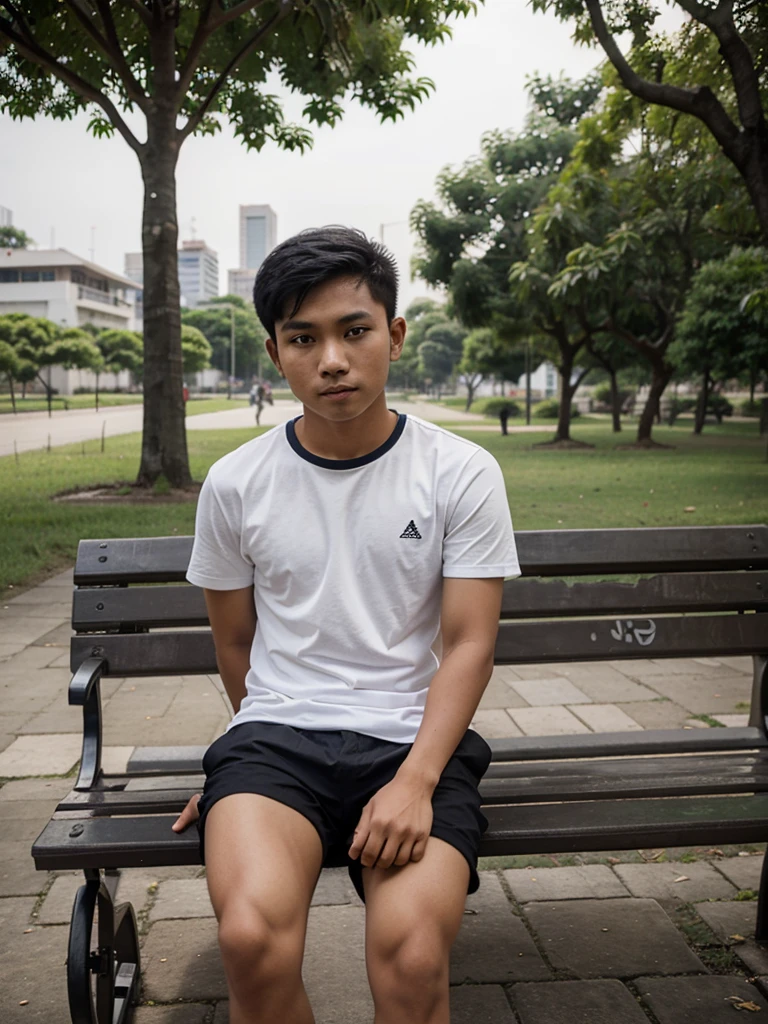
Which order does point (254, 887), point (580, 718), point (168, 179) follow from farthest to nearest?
point (168, 179) → point (580, 718) → point (254, 887)

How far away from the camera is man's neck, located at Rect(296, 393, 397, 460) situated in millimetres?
2162

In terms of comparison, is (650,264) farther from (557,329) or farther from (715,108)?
(715,108)

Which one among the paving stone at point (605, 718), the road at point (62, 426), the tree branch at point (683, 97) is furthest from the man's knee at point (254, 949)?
the road at point (62, 426)

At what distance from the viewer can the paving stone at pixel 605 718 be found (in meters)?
4.29

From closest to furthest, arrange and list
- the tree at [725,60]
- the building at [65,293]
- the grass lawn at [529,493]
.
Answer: the tree at [725,60] < the grass lawn at [529,493] < the building at [65,293]

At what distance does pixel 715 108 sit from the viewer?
7.61m

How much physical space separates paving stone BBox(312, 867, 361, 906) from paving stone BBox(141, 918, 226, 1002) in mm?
318

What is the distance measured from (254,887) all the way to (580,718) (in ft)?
9.46

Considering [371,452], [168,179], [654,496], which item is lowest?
[654,496]

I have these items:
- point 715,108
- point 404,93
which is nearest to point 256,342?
point 404,93

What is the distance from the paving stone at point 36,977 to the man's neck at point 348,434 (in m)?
1.38

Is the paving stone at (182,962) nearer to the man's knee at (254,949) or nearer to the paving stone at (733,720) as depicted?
the man's knee at (254,949)

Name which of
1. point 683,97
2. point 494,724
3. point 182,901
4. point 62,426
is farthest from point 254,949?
point 62,426

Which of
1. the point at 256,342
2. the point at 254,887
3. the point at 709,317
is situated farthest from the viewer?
the point at 256,342
